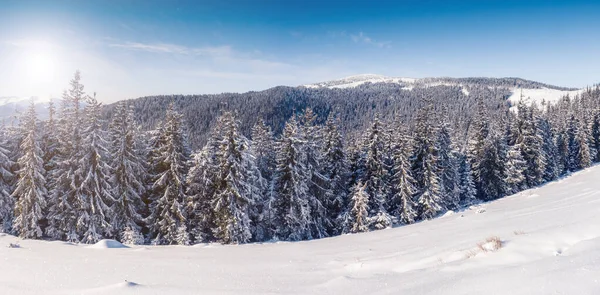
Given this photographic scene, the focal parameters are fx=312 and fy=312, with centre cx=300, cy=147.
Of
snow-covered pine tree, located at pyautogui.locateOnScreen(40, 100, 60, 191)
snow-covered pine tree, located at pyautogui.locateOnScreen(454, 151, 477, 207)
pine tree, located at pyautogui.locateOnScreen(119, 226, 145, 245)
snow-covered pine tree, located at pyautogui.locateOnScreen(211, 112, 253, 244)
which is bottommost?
snow-covered pine tree, located at pyautogui.locateOnScreen(454, 151, 477, 207)

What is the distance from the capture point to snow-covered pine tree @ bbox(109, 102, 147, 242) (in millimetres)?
24672

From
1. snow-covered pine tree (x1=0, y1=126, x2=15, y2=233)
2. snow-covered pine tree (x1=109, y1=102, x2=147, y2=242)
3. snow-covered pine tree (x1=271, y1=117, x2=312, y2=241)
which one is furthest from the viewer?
snow-covered pine tree (x1=271, y1=117, x2=312, y2=241)

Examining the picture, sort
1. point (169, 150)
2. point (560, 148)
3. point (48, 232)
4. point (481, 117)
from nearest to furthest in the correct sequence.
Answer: point (48, 232) < point (169, 150) < point (481, 117) < point (560, 148)

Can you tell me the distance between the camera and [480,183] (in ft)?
146

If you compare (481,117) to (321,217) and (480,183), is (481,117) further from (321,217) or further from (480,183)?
(321,217)

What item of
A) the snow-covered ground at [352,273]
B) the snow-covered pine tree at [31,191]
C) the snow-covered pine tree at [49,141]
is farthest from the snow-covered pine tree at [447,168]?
the snow-covered pine tree at [31,191]

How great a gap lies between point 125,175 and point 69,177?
3.68 meters

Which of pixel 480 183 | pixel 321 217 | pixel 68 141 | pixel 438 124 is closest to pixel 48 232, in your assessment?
pixel 68 141

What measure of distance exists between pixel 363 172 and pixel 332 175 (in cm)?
335

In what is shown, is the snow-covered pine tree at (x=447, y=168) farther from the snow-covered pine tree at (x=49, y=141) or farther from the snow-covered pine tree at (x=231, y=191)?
the snow-covered pine tree at (x=49, y=141)

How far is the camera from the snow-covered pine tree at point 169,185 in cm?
2448

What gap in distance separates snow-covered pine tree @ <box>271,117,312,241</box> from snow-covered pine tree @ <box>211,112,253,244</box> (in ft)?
9.85

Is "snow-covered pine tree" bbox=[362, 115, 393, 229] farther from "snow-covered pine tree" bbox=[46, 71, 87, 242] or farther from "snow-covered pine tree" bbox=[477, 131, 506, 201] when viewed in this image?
"snow-covered pine tree" bbox=[46, 71, 87, 242]

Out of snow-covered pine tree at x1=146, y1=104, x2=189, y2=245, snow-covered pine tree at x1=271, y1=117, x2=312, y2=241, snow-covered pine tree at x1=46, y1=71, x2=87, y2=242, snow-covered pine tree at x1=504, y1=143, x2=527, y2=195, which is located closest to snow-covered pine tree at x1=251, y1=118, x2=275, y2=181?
snow-covered pine tree at x1=271, y1=117, x2=312, y2=241
